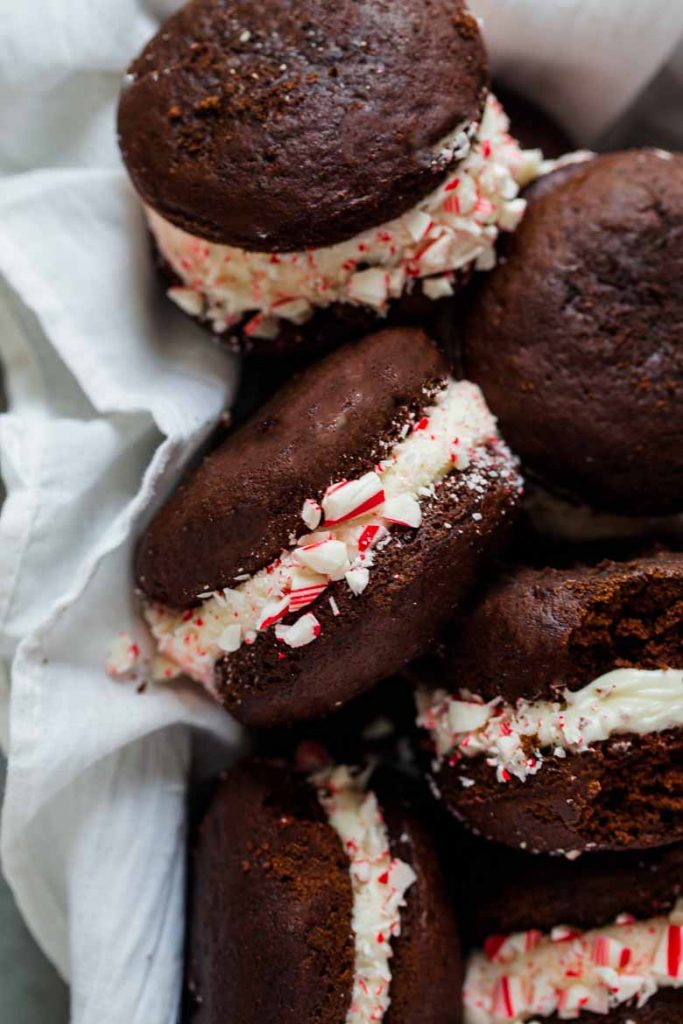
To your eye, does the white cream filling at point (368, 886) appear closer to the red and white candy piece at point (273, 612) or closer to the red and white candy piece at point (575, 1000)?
the red and white candy piece at point (575, 1000)

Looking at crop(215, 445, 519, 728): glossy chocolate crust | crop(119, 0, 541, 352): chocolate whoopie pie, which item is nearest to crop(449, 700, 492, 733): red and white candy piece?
crop(215, 445, 519, 728): glossy chocolate crust

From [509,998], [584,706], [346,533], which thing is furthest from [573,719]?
[509,998]

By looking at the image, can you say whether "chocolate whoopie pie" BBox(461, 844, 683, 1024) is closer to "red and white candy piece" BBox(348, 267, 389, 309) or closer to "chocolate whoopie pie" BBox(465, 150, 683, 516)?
"chocolate whoopie pie" BBox(465, 150, 683, 516)

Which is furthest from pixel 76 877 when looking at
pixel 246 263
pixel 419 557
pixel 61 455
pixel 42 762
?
pixel 246 263

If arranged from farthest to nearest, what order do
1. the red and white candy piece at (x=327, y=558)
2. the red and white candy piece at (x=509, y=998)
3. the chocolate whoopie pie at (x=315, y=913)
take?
the red and white candy piece at (x=509, y=998), the chocolate whoopie pie at (x=315, y=913), the red and white candy piece at (x=327, y=558)

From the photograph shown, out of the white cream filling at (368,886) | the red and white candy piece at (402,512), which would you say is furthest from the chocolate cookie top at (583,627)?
the white cream filling at (368,886)

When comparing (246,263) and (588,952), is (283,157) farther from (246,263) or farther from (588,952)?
(588,952)
